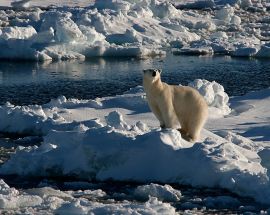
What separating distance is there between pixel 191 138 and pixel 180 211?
2.61m

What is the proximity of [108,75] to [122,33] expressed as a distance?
7082mm

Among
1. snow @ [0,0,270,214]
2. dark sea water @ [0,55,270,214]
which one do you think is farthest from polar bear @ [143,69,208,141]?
dark sea water @ [0,55,270,214]

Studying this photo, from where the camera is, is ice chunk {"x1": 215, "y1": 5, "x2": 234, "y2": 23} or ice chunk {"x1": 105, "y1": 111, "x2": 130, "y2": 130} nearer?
ice chunk {"x1": 105, "y1": 111, "x2": 130, "y2": 130}

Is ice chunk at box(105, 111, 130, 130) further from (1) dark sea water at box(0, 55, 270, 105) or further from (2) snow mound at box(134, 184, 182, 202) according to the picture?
(1) dark sea water at box(0, 55, 270, 105)

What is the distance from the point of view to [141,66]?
998 inches

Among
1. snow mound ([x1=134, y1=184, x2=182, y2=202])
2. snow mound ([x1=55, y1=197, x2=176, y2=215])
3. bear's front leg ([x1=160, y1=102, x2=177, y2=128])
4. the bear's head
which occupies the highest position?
the bear's head

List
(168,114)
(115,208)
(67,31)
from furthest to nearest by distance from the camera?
(67,31) → (168,114) → (115,208)

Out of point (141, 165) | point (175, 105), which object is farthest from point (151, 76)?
point (141, 165)

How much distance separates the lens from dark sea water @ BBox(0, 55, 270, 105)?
19766mm

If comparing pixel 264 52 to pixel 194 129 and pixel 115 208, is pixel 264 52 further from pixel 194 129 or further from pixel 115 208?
pixel 115 208

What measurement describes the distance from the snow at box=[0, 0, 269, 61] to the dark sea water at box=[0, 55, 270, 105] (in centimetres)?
83

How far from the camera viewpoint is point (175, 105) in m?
9.75

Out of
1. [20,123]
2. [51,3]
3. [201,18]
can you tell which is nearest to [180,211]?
[20,123]

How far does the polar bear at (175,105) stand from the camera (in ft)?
31.4
